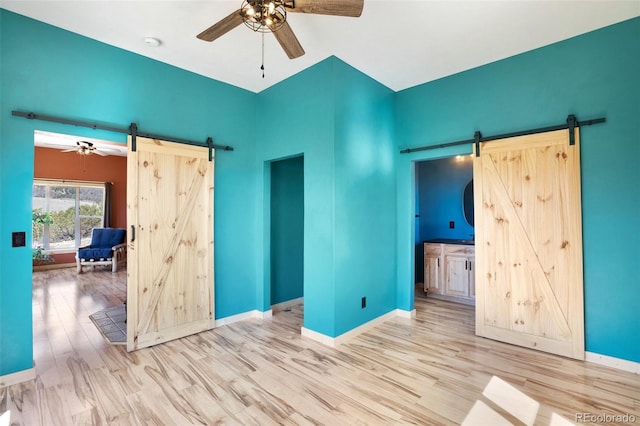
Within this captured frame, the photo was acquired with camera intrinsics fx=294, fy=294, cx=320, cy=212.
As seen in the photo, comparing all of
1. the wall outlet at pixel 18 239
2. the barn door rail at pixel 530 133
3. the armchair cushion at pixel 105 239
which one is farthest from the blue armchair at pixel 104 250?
the barn door rail at pixel 530 133

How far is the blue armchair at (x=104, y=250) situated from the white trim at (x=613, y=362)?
8.47m

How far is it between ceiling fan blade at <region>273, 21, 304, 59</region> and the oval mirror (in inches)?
162

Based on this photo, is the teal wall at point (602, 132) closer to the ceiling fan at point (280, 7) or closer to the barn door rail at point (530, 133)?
the barn door rail at point (530, 133)

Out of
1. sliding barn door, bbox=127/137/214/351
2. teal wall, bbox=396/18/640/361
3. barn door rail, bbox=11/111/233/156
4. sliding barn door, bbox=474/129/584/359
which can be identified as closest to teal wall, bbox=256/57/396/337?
barn door rail, bbox=11/111/233/156

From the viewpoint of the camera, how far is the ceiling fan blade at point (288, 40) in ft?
6.93

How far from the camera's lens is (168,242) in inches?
130

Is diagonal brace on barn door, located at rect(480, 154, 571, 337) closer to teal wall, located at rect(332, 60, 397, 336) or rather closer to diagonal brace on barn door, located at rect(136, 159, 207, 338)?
teal wall, located at rect(332, 60, 397, 336)

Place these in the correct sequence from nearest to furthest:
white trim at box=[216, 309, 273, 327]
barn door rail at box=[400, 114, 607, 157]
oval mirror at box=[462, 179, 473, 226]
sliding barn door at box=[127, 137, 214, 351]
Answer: barn door rail at box=[400, 114, 607, 157] → sliding barn door at box=[127, 137, 214, 351] → white trim at box=[216, 309, 273, 327] → oval mirror at box=[462, 179, 473, 226]

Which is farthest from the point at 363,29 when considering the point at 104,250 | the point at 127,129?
the point at 104,250

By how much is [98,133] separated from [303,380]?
3025 millimetres

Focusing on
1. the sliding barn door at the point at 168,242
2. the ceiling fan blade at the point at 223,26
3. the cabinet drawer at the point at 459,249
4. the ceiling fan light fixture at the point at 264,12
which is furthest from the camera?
the cabinet drawer at the point at 459,249

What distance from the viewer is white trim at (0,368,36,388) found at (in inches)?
93.4

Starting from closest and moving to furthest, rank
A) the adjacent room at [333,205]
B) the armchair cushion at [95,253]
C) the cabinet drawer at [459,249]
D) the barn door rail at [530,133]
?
the adjacent room at [333,205], the barn door rail at [530,133], the cabinet drawer at [459,249], the armchair cushion at [95,253]

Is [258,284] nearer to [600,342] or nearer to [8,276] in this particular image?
[8,276]
